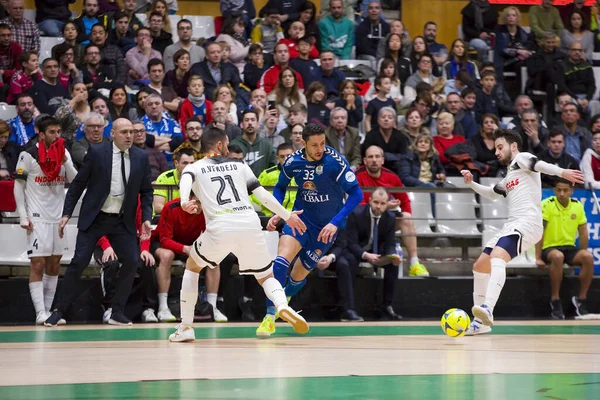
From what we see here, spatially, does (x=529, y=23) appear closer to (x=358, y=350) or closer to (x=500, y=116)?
(x=500, y=116)

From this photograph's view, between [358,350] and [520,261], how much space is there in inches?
222

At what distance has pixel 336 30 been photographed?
51.5ft

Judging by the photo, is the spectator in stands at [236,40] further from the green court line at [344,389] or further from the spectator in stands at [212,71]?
the green court line at [344,389]

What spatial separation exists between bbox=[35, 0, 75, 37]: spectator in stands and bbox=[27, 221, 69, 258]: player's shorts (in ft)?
16.0

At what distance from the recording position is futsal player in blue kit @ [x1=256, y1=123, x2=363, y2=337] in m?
8.89

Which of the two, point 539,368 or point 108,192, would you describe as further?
point 108,192

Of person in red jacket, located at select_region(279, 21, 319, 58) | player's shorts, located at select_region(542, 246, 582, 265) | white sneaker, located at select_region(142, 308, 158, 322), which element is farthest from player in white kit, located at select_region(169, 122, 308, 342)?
person in red jacket, located at select_region(279, 21, 319, 58)

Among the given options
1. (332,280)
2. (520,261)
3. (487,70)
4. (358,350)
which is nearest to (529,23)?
(487,70)

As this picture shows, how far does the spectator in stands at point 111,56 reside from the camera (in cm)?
1342

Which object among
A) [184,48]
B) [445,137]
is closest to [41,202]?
[184,48]

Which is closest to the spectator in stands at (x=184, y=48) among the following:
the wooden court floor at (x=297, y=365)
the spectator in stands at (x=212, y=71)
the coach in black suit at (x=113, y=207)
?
the spectator in stands at (x=212, y=71)

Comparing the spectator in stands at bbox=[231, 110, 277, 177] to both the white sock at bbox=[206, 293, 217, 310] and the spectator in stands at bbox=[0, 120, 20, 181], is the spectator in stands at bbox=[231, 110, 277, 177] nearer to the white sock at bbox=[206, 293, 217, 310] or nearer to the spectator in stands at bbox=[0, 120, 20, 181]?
the white sock at bbox=[206, 293, 217, 310]

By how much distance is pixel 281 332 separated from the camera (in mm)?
9273

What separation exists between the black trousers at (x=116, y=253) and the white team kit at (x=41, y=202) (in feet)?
1.70
